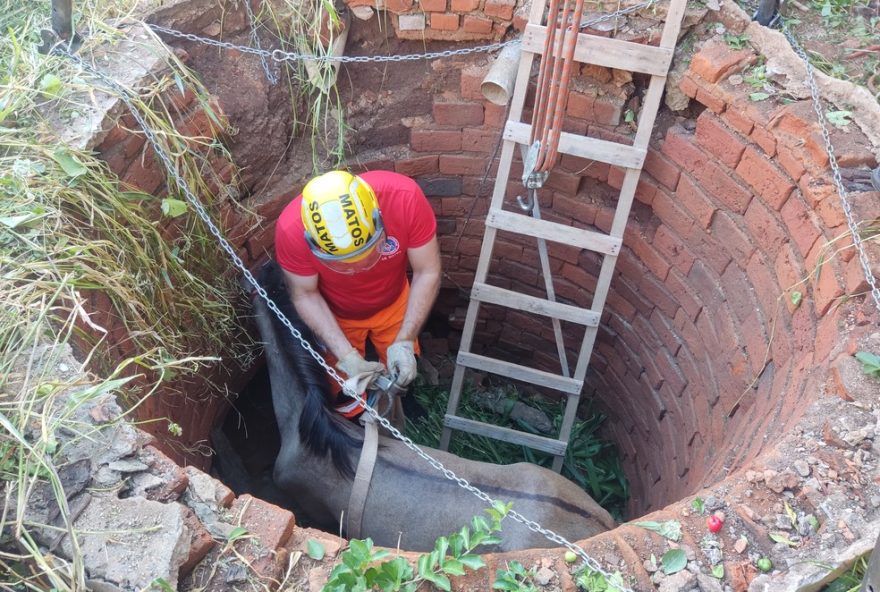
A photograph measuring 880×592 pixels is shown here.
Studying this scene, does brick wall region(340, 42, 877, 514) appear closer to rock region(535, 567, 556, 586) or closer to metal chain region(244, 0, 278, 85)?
metal chain region(244, 0, 278, 85)

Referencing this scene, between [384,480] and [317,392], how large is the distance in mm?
507

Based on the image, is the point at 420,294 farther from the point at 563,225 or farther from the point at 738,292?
the point at 738,292

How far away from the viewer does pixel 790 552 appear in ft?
6.98

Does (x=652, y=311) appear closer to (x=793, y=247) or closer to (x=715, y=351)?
(x=715, y=351)

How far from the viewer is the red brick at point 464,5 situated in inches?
147

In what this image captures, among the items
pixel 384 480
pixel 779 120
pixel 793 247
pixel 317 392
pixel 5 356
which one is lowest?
pixel 384 480

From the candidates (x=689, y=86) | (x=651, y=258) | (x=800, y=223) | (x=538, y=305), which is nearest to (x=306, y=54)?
(x=538, y=305)

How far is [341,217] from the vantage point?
3.24 m

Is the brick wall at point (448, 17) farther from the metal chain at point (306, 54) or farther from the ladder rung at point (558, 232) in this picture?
the ladder rung at point (558, 232)

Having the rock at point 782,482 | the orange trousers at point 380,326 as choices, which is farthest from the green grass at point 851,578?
the orange trousers at point 380,326

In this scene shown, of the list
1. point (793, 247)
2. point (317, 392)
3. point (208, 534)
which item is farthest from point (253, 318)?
point (793, 247)

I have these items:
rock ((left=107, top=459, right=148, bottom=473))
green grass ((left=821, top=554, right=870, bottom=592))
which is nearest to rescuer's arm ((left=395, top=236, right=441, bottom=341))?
rock ((left=107, top=459, right=148, bottom=473))

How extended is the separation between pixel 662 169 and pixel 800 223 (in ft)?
2.72

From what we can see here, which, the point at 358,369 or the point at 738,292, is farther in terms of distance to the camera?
the point at 358,369
